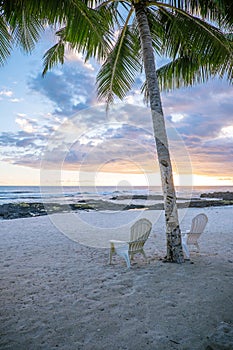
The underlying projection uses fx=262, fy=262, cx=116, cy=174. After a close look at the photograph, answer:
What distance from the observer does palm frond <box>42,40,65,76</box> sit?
7171mm

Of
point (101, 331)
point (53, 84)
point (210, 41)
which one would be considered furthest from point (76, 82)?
point (101, 331)

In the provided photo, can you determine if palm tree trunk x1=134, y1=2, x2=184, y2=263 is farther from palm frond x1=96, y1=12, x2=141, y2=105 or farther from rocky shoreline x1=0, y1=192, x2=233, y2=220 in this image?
rocky shoreline x1=0, y1=192, x2=233, y2=220

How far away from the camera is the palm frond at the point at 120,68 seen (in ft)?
21.7

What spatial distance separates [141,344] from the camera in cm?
251

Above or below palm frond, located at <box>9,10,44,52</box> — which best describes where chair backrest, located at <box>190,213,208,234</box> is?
below

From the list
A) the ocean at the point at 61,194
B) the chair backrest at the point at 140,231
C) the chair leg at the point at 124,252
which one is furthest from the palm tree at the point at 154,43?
the ocean at the point at 61,194

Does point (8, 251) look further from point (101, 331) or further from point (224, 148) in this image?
point (224, 148)

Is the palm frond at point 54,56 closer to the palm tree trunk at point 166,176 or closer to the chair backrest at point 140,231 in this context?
the palm tree trunk at point 166,176

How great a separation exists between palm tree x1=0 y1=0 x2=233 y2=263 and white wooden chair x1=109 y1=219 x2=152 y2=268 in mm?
542

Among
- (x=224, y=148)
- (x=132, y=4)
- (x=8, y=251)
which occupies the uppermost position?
(x=132, y=4)

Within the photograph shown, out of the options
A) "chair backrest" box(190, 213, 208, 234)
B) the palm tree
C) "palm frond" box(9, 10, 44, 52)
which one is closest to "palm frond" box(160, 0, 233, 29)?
the palm tree

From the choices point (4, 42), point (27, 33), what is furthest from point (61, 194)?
point (4, 42)

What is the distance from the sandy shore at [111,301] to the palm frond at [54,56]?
16.8 feet

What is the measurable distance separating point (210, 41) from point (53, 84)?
21.9ft
